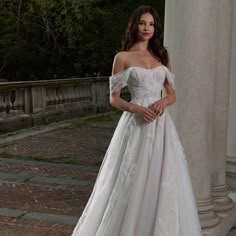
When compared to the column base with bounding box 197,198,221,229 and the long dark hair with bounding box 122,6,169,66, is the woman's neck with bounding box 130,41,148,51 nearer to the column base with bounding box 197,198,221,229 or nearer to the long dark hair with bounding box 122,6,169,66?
the long dark hair with bounding box 122,6,169,66

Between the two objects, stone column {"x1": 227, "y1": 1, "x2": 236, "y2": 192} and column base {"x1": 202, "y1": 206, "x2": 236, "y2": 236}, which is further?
stone column {"x1": 227, "y1": 1, "x2": 236, "y2": 192}

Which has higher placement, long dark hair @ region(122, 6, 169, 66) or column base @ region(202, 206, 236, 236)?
long dark hair @ region(122, 6, 169, 66)

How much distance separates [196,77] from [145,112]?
30.9 inches

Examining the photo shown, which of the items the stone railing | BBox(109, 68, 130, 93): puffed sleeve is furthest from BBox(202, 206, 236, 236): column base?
the stone railing

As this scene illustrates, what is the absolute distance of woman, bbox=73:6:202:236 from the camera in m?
3.06

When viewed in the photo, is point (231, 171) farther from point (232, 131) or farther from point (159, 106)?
point (159, 106)

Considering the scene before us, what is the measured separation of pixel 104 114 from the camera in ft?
49.1

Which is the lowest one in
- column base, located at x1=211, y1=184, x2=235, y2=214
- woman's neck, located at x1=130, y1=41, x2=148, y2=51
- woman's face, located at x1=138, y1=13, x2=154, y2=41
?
column base, located at x1=211, y1=184, x2=235, y2=214

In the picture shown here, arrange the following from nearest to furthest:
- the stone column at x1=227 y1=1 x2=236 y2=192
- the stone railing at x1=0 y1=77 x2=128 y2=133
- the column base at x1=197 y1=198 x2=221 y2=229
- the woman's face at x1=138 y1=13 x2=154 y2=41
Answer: the woman's face at x1=138 y1=13 x2=154 y2=41 → the column base at x1=197 y1=198 x2=221 y2=229 → the stone column at x1=227 y1=1 x2=236 y2=192 → the stone railing at x1=0 y1=77 x2=128 y2=133

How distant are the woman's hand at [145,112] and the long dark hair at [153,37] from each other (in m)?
0.38

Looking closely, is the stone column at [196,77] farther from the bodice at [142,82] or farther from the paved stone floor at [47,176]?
the paved stone floor at [47,176]

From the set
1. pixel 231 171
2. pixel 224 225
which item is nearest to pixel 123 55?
pixel 224 225

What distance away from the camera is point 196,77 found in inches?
143

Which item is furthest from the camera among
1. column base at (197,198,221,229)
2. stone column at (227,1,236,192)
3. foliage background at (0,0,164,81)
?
foliage background at (0,0,164,81)
